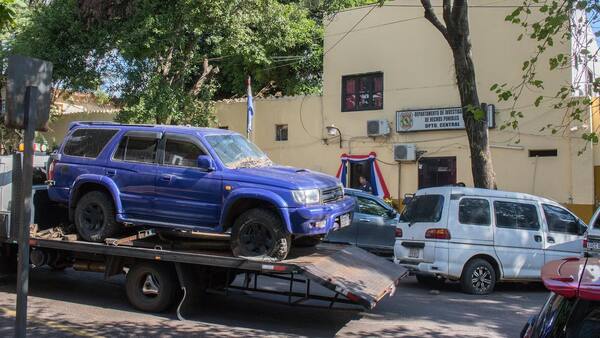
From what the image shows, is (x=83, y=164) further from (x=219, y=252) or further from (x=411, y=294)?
(x=411, y=294)

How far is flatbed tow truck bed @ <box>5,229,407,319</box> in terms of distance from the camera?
7031 mm

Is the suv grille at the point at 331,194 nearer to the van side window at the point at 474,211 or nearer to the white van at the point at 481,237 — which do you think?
the white van at the point at 481,237

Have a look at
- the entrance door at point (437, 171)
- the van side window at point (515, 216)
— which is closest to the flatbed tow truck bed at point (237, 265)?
the van side window at point (515, 216)

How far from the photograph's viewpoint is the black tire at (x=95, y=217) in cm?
819

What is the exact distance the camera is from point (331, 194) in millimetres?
7977

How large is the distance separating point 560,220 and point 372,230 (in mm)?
3787

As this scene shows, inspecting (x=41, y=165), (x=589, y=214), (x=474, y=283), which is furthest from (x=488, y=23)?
(x=41, y=165)

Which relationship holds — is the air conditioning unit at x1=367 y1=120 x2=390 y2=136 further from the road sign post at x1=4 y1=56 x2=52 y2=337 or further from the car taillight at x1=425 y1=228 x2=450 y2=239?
the road sign post at x1=4 y1=56 x2=52 y2=337

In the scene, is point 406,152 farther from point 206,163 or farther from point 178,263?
point 178,263

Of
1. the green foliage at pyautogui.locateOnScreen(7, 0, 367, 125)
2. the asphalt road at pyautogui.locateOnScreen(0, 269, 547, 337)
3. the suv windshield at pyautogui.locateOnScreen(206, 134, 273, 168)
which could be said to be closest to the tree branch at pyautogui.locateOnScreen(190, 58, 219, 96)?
the green foliage at pyautogui.locateOnScreen(7, 0, 367, 125)

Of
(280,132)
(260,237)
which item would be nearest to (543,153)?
(280,132)

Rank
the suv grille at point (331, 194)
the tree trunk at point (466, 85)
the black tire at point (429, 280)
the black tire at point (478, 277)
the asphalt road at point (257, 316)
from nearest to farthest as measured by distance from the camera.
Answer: the asphalt road at point (257, 316) < the suv grille at point (331, 194) < the black tire at point (478, 277) < the black tire at point (429, 280) < the tree trunk at point (466, 85)

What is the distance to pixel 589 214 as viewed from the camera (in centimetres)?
1572

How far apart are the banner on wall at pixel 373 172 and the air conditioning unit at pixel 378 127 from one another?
70cm
